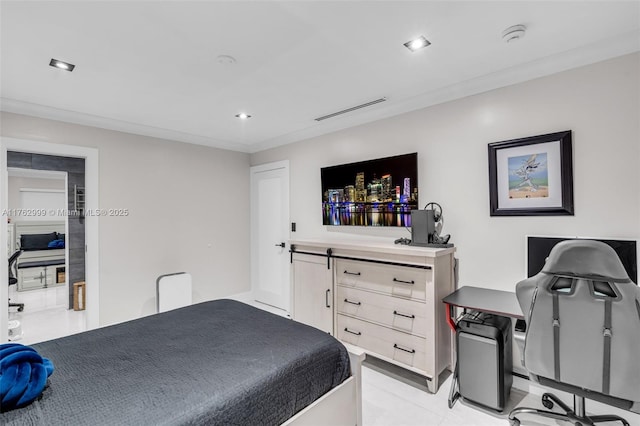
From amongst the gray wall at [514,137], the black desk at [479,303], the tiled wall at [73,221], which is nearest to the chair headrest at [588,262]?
the black desk at [479,303]

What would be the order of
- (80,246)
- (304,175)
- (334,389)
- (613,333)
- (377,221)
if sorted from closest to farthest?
(613,333), (334,389), (377,221), (304,175), (80,246)

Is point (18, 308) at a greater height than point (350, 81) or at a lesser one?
lesser

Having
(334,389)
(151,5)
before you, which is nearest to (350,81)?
(151,5)

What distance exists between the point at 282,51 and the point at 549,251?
90.3 inches

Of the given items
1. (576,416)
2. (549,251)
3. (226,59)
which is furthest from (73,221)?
(576,416)

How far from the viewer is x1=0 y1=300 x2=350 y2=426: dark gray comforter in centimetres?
114

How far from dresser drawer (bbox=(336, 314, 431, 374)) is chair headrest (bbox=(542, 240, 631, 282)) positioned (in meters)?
1.14

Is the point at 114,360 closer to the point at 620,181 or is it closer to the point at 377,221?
the point at 377,221

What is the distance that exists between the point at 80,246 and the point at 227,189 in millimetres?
2526

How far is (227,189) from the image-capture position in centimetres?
453

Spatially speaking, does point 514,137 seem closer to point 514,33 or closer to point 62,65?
point 514,33

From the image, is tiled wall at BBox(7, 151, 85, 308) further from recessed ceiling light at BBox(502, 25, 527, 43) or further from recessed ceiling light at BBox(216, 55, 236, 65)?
recessed ceiling light at BBox(502, 25, 527, 43)

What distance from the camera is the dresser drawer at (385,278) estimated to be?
2.38m

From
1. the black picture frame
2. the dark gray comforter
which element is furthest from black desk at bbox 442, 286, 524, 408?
the dark gray comforter
